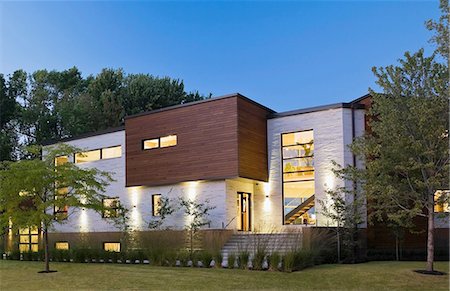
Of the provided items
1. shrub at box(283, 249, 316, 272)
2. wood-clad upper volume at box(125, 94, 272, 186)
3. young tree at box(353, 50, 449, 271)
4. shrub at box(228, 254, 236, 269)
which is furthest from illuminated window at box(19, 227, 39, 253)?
young tree at box(353, 50, 449, 271)

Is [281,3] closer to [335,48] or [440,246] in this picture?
[440,246]

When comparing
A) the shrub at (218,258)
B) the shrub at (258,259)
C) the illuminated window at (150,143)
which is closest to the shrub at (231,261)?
the shrub at (218,258)

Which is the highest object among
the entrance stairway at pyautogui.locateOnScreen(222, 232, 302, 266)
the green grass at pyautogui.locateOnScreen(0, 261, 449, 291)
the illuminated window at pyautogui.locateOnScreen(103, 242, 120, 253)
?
the entrance stairway at pyautogui.locateOnScreen(222, 232, 302, 266)

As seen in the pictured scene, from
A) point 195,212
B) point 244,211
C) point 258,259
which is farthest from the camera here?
point 244,211

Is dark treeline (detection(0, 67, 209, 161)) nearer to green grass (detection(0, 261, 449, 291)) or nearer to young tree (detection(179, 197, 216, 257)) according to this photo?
young tree (detection(179, 197, 216, 257))

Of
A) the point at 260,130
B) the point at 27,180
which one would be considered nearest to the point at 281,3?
the point at 260,130

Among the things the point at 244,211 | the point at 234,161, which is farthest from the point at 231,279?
the point at 244,211

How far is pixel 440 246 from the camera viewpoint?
17.5 metres

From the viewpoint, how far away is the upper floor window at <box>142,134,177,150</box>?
2105 cm

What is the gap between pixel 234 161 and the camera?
62.4 ft

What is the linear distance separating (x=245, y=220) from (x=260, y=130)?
3914 millimetres

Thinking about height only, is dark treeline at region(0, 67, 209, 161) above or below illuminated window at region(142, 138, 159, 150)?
above

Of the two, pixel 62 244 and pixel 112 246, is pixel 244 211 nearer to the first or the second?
pixel 112 246

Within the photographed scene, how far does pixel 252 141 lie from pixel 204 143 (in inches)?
78.0
